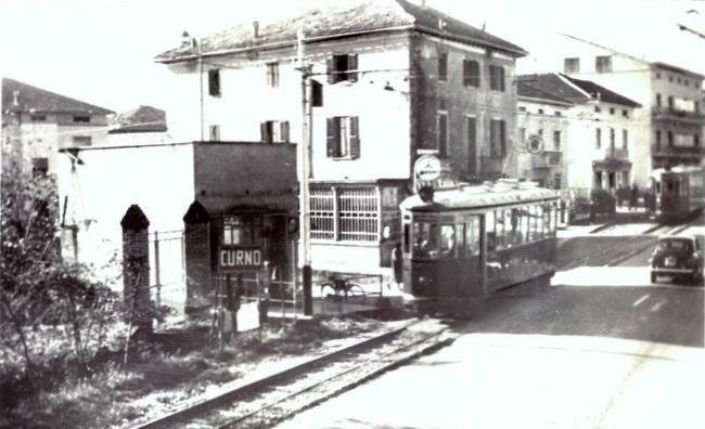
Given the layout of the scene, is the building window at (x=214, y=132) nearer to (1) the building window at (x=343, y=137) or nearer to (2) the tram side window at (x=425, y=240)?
(1) the building window at (x=343, y=137)

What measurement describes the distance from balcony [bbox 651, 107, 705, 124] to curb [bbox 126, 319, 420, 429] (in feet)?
19.2

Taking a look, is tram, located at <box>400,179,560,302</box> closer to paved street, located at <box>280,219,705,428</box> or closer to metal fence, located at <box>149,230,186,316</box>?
paved street, located at <box>280,219,705,428</box>

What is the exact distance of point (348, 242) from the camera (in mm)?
22609

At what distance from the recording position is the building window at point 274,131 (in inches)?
973

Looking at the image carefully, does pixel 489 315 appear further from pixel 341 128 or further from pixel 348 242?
pixel 341 128

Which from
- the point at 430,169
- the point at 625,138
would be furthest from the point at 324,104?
the point at 625,138

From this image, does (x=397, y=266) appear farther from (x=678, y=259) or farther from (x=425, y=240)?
(x=678, y=259)

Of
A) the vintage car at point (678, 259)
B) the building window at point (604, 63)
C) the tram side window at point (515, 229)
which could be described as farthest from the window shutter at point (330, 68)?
the building window at point (604, 63)

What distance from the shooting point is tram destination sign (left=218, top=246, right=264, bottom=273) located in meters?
11.5

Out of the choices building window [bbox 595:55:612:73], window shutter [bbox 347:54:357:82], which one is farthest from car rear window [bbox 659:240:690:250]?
window shutter [bbox 347:54:357:82]

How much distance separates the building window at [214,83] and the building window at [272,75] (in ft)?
6.44

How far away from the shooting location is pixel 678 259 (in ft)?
53.2

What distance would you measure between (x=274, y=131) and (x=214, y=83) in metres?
2.73

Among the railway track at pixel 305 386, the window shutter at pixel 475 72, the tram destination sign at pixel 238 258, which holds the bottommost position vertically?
the railway track at pixel 305 386
